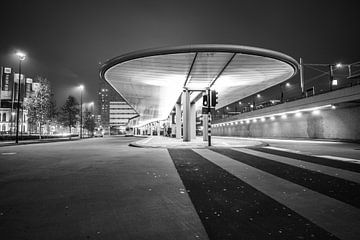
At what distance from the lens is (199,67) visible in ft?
61.1

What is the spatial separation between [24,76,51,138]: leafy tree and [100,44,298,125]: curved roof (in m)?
23.0

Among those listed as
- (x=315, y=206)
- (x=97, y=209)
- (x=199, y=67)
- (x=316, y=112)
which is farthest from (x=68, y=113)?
(x=315, y=206)

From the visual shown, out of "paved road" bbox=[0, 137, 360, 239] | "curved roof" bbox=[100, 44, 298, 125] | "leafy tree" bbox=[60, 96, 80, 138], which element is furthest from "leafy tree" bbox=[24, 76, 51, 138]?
"paved road" bbox=[0, 137, 360, 239]

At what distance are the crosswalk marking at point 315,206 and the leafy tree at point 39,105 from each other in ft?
140

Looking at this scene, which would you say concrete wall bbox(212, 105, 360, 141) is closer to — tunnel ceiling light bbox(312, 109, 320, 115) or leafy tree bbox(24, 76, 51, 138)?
tunnel ceiling light bbox(312, 109, 320, 115)

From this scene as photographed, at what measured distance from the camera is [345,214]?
359 centimetres

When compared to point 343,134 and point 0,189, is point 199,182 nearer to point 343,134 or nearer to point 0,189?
point 0,189

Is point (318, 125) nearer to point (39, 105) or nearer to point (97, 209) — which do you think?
point (97, 209)

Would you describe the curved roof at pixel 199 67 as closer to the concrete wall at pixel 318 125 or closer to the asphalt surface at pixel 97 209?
the concrete wall at pixel 318 125

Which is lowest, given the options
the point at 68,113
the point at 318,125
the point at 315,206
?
the point at 315,206

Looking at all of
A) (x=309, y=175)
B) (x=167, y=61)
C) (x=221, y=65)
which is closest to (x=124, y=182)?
(x=309, y=175)

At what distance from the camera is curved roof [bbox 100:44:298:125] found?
15.4m

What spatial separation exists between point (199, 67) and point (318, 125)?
709 inches

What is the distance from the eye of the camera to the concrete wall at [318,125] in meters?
22.7
